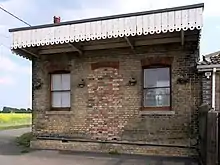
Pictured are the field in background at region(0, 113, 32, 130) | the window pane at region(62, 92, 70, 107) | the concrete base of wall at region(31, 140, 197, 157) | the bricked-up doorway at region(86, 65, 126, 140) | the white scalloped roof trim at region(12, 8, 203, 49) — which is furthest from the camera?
the field in background at region(0, 113, 32, 130)

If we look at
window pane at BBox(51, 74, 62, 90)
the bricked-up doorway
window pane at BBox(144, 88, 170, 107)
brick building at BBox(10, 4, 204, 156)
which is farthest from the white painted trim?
window pane at BBox(51, 74, 62, 90)

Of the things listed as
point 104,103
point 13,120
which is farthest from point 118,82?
point 13,120

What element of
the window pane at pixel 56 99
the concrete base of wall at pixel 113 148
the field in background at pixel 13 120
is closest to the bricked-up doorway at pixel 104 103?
the concrete base of wall at pixel 113 148

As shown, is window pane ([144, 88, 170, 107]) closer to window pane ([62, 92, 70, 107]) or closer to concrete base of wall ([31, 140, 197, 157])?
concrete base of wall ([31, 140, 197, 157])

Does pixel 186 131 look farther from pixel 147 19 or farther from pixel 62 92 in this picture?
pixel 62 92

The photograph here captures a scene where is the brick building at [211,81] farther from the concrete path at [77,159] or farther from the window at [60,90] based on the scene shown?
the window at [60,90]

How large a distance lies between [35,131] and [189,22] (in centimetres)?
814

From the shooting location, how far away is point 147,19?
1096 cm

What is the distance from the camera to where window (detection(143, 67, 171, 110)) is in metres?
12.3

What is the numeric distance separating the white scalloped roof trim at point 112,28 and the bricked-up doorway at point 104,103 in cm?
189

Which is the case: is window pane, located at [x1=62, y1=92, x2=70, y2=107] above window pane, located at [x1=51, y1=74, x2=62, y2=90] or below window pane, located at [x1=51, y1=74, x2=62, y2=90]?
below

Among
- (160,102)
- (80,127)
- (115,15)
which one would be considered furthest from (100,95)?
(115,15)

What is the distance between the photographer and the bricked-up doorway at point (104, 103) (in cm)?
1282

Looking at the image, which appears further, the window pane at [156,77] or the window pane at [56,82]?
the window pane at [56,82]
